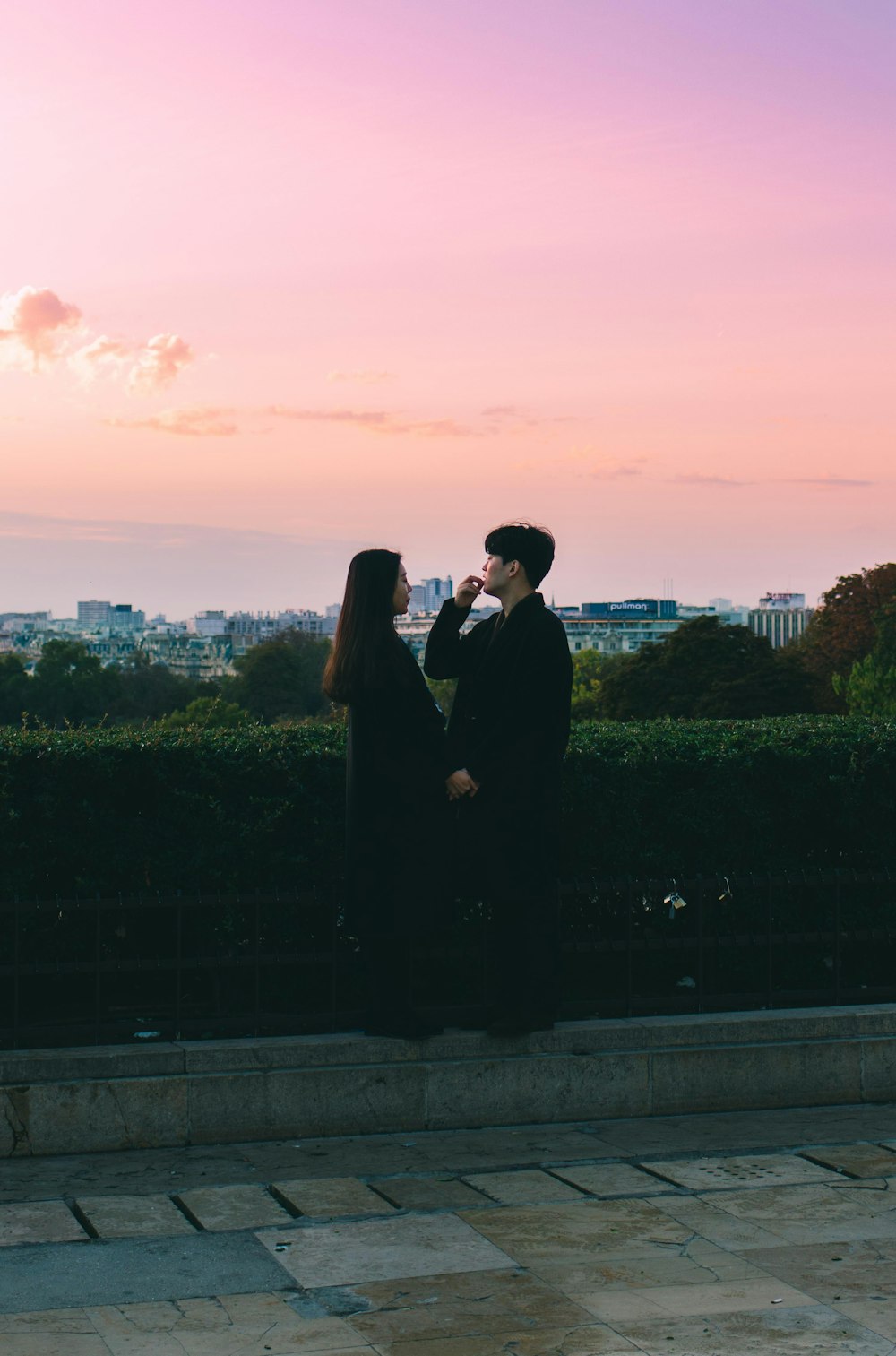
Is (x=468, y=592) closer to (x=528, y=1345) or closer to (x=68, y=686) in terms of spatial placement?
(x=528, y=1345)

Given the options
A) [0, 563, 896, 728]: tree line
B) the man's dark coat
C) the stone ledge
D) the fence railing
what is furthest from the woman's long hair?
[0, 563, 896, 728]: tree line

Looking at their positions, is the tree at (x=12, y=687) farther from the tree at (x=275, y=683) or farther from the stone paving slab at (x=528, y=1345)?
the stone paving slab at (x=528, y=1345)

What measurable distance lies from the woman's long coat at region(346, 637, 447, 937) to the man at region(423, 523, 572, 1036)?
0.17 metres

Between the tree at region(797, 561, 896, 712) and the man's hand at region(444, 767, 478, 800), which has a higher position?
the tree at region(797, 561, 896, 712)

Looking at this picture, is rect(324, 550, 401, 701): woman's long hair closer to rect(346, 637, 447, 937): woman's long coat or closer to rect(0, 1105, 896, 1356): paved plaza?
rect(346, 637, 447, 937): woman's long coat

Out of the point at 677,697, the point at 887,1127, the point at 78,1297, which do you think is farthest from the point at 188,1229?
the point at 677,697

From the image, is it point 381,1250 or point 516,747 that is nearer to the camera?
point 381,1250

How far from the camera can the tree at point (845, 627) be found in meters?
75.6

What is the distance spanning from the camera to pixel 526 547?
245 inches

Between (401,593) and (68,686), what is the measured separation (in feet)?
433

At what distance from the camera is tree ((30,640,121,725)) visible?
437 ft

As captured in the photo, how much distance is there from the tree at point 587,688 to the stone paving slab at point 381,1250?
4502 cm

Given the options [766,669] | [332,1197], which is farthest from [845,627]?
[332,1197]

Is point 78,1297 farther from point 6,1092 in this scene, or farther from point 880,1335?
point 880,1335
